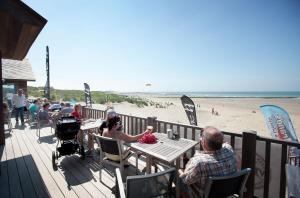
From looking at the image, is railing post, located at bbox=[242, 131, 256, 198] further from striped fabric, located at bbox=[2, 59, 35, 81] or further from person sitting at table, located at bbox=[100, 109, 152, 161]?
striped fabric, located at bbox=[2, 59, 35, 81]

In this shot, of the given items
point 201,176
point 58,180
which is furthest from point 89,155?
point 201,176

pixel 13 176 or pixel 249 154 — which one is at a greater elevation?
pixel 249 154

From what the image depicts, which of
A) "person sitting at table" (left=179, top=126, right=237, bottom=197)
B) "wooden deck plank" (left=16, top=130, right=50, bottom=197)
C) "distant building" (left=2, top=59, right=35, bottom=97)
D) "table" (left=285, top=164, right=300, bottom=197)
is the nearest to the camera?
"table" (left=285, top=164, right=300, bottom=197)

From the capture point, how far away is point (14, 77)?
35.9 feet

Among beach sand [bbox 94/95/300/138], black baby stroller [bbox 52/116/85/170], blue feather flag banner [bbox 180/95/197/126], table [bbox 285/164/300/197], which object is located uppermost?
blue feather flag banner [bbox 180/95/197/126]

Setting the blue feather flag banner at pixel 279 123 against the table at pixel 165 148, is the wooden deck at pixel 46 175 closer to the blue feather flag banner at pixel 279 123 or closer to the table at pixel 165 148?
the table at pixel 165 148

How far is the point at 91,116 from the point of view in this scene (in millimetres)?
6562

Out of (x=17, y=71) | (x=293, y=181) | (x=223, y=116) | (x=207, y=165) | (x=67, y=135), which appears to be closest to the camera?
(x=293, y=181)

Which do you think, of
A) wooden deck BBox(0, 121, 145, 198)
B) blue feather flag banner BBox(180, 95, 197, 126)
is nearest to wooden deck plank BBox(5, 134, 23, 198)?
wooden deck BBox(0, 121, 145, 198)

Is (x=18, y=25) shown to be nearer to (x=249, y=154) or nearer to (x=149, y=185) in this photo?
(x=149, y=185)

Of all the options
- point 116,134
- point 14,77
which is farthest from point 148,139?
point 14,77

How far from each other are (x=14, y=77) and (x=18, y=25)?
9.34 m

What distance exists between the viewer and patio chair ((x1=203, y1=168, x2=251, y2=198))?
1555mm

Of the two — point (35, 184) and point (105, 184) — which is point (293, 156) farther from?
→ point (35, 184)
